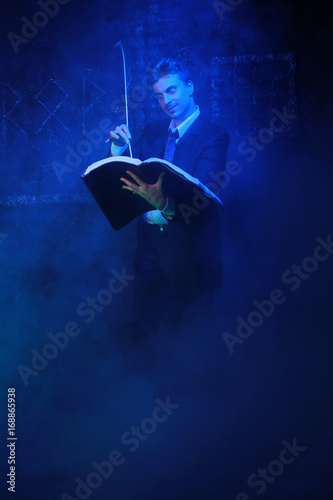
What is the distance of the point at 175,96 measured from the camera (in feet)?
5.99

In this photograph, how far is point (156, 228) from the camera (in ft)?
6.22

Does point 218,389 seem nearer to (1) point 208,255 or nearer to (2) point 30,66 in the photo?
(1) point 208,255

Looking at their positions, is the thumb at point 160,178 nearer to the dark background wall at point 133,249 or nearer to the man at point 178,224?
the man at point 178,224

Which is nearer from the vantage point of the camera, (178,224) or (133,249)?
(178,224)

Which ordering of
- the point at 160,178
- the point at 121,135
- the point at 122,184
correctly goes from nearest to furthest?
the point at 160,178, the point at 122,184, the point at 121,135

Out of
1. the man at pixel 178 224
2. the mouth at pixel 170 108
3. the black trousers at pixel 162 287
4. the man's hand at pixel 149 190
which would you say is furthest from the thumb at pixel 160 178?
the mouth at pixel 170 108

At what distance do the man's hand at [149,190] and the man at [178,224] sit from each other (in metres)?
0.17

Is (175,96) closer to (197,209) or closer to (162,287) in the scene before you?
(197,209)

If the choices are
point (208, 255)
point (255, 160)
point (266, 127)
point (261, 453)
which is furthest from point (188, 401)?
point (266, 127)

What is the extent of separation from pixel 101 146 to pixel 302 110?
2.91ft

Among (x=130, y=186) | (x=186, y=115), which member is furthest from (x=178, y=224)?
(x=186, y=115)

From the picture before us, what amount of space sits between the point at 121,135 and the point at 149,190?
390 millimetres

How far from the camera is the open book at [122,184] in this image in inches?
57.8

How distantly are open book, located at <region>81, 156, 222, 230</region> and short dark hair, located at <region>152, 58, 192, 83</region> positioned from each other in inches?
21.1
